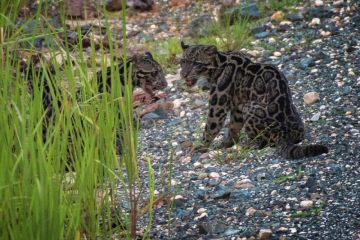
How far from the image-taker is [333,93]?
8.82 metres

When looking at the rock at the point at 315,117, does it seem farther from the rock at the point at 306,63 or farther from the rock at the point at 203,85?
the rock at the point at 203,85

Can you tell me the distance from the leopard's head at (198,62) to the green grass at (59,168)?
241 cm

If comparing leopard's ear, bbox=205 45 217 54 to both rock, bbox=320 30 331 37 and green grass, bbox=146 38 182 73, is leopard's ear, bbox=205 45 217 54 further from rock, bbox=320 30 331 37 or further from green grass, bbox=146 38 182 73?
rock, bbox=320 30 331 37

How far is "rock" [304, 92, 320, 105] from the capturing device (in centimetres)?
881

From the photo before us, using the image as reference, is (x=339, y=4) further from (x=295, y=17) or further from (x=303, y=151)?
(x=303, y=151)

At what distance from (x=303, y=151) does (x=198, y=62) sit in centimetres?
167

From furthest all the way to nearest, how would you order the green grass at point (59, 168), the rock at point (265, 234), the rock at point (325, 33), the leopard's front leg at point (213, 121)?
1. the rock at point (325, 33)
2. the leopard's front leg at point (213, 121)
3. the rock at point (265, 234)
4. the green grass at point (59, 168)

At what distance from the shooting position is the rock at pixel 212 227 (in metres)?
6.36

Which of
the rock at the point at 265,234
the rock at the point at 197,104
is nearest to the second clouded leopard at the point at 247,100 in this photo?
the rock at the point at 197,104

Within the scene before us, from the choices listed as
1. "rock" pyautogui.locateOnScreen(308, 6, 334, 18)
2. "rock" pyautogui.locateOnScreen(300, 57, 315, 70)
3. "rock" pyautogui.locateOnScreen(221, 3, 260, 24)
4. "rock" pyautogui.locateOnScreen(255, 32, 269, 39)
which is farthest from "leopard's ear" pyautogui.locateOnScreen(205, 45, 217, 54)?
"rock" pyautogui.locateOnScreen(308, 6, 334, 18)

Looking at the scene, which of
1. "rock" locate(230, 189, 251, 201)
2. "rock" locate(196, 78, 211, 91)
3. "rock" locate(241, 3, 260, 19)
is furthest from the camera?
"rock" locate(241, 3, 260, 19)

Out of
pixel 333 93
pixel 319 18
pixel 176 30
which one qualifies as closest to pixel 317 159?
pixel 333 93

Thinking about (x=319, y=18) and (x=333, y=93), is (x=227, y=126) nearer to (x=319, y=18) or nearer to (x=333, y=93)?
(x=333, y=93)

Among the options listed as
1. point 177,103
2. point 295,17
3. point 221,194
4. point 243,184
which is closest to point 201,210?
point 221,194
